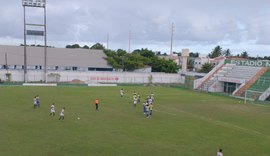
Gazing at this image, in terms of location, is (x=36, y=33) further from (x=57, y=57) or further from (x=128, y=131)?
(x=128, y=131)

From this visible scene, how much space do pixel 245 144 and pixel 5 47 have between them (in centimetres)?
7394

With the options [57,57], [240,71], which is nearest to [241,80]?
[240,71]

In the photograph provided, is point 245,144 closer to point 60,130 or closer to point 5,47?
point 60,130

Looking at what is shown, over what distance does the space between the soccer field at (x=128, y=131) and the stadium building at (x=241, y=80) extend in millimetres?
17145

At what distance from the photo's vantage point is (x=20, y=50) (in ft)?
281

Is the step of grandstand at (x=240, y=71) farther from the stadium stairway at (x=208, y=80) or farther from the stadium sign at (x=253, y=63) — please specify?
the stadium stairway at (x=208, y=80)

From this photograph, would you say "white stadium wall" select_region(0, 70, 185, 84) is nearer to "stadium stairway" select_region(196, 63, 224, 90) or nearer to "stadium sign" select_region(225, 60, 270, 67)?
"stadium stairway" select_region(196, 63, 224, 90)

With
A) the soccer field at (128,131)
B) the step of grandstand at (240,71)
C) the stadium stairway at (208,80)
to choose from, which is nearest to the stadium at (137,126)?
the soccer field at (128,131)

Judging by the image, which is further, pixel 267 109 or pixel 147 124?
pixel 267 109

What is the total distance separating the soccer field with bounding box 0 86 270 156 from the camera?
71.1 feet

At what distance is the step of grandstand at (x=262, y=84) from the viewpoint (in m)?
58.7

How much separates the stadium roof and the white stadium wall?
1039 centimetres

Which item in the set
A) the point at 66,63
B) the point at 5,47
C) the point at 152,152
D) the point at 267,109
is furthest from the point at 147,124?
the point at 5,47

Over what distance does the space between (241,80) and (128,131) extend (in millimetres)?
40559
